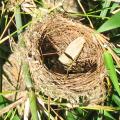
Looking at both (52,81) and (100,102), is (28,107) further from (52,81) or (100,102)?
(100,102)

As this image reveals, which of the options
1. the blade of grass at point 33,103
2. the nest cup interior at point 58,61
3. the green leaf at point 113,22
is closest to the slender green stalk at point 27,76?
the blade of grass at point 33,103

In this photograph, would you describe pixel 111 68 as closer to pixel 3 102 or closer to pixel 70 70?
pixel 70 70

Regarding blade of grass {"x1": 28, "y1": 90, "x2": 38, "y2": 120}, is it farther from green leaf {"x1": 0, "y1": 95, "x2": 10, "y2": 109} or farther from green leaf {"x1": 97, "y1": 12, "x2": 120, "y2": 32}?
green leaf {"x1": 97, "y1": 12, "x2": 120, "y2": 32}

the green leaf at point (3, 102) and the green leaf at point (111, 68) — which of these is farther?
the green leaf at point (3, 102)

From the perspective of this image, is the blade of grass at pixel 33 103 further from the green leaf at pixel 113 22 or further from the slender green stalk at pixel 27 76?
the green leaf at pixel 113 22

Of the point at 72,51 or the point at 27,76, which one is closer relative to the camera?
the point at 27,76

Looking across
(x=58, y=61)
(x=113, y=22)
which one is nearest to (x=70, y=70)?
(x=58, y=61)
